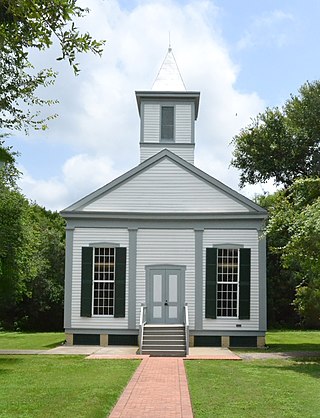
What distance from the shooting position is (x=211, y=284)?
21953mm

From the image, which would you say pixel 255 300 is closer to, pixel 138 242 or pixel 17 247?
pixel 138 242

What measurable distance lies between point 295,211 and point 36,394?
29.8 ft

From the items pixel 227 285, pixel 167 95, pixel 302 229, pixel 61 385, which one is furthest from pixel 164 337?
pixel 167 95

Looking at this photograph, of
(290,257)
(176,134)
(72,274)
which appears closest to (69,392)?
(290,257)

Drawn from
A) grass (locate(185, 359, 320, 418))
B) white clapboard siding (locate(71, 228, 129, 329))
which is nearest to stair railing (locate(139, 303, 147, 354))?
white clapboard siding (locate(71, 228, 129, 329))

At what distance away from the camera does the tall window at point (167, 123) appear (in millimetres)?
25672

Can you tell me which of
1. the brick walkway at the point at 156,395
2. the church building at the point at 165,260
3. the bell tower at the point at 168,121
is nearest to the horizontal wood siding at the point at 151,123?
the bell tower at the point at 168,121

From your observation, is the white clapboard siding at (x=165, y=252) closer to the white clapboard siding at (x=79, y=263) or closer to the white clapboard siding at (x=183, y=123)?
the white clapboard siding at (x=79, y=263)

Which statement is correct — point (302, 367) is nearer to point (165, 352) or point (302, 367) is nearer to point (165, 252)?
point (165, 352)

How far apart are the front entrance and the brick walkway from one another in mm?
6100

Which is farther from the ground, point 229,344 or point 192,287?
point 192,287

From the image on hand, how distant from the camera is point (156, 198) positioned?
75.2 ft

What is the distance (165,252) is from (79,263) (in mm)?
3110

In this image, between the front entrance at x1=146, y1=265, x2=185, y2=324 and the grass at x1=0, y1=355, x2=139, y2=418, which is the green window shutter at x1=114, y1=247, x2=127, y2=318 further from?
the grass at x1=0, y1=355, x2=139, y2=418
